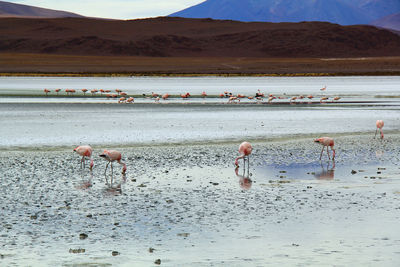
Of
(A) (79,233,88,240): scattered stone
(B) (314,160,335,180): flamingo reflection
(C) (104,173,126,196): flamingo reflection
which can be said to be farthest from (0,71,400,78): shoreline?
(A) (79,233,88,240): scattered stone

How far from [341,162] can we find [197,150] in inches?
173

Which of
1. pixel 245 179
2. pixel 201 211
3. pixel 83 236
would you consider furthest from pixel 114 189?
pixel 83 236

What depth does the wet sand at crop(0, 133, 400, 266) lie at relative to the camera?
8844mm

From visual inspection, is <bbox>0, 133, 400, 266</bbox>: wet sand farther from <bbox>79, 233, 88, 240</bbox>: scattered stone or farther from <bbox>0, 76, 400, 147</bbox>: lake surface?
<bbox>0, 76, 400, 147</bbox>: lake surface

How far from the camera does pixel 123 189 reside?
13.5 m

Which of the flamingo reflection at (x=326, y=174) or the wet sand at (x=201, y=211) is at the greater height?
the flamingo reflection at (x=326, y=174)

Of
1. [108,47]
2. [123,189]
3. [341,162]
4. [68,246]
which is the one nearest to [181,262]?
[68,246]

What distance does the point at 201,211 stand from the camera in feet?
37.3

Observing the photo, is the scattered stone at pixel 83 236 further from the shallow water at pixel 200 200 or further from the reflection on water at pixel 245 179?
the reflection on water at pixel 245 179

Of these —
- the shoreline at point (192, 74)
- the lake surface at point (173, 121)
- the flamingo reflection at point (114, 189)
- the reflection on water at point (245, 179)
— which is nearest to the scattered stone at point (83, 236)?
the flamingo reflection at point (114, 189)

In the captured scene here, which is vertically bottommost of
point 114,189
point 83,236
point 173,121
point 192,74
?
point 83,236

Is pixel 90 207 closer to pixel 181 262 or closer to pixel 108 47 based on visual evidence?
pixel 181 262

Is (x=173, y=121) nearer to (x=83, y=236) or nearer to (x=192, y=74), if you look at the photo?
(x=83, y=236)

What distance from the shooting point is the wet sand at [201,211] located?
348 inches
